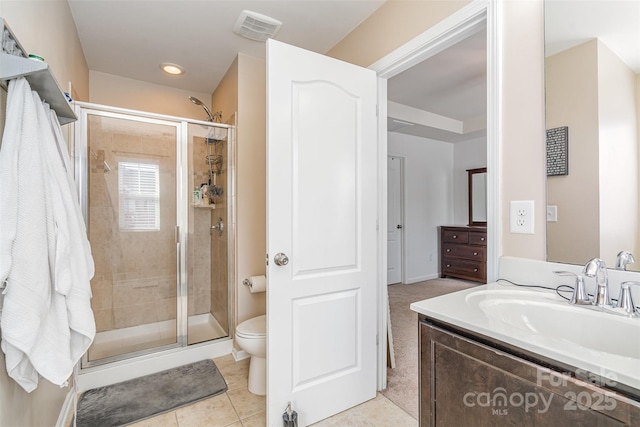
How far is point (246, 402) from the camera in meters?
1.83

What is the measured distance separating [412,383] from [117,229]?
2.65m

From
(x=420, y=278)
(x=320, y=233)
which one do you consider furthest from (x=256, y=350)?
(x=420, y=278)

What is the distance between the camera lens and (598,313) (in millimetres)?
859

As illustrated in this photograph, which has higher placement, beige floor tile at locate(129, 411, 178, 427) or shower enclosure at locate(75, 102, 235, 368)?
shower enclosure at locate(75, 102, 235, 368)

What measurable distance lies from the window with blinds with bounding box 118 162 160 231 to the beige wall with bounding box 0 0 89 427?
682 millimetres

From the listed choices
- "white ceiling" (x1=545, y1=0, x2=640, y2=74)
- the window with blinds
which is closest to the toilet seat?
the window with blinds

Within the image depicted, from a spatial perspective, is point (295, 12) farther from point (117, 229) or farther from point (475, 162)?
point (475, 162)

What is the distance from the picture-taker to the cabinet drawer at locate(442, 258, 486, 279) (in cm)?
451

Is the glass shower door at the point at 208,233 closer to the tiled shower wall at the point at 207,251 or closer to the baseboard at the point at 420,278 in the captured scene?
the tiled shower wall at the point at 207,251

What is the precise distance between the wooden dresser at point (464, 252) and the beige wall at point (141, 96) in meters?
4.13

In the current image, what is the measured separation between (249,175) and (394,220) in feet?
9.52

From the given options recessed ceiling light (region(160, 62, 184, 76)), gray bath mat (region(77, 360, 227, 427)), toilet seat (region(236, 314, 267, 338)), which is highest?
recessed ceiling light (region(160, 62, 184, 76))

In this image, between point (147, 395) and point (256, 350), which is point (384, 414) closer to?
point (256, 350)

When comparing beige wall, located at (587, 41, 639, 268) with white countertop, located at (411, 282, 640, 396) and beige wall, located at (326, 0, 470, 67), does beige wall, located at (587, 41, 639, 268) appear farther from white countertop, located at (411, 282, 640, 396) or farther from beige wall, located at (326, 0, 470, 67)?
beige wall, located at (326, 0, 470, 67)
